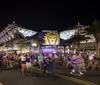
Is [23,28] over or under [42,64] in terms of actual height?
over

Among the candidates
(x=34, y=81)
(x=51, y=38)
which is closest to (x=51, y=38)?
(x=51, y=38)

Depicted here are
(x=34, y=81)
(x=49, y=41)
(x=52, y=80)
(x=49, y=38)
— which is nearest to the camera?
(x=34, y=81)

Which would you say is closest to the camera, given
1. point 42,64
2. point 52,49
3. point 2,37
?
point 42,64

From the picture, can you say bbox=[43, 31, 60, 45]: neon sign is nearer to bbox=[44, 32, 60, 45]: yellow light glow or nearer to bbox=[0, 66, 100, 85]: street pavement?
bbox=[44, 32, 60, 45]: yellow light glow

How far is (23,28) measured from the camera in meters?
93.8

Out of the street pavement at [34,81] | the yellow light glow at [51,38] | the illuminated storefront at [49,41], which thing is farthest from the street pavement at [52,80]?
the yellow light glow at [51,38]

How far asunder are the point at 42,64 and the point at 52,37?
2133 cm

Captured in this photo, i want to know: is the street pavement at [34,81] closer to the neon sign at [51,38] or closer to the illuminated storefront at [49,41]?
the illuminated storefront at [49,41]

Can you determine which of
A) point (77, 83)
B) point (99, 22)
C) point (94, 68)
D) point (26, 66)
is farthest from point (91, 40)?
point (77, 83)

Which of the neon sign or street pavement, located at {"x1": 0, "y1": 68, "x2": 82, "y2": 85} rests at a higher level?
the neon sign

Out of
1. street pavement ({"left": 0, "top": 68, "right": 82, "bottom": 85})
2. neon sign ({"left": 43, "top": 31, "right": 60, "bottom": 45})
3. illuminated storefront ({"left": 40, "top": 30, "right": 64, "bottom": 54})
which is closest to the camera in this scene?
street pavement ({"left": 0, "top": 68, "right": 82, "bottom": 85})

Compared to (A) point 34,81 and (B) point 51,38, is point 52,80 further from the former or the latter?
(B) point 51,38

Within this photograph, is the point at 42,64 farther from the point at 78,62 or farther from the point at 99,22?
the point at 99,22

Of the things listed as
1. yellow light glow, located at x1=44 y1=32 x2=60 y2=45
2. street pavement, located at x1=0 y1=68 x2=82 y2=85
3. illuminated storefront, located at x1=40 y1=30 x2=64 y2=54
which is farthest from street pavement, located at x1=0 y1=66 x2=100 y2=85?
yellow light glow, located at x1=44 y1=32 x2=60 y2=45
